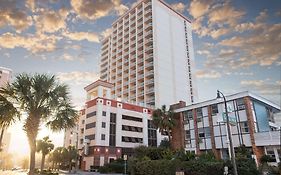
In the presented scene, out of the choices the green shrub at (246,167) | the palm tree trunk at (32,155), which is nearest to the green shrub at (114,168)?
the green shrub at (246,167)

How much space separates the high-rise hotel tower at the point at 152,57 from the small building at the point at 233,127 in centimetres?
3083

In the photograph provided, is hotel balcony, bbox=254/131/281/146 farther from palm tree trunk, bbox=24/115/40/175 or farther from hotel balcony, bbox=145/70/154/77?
hotel balcony, bbox=145/70/154/77

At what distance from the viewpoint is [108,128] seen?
194 ft

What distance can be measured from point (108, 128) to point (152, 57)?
32816 mm

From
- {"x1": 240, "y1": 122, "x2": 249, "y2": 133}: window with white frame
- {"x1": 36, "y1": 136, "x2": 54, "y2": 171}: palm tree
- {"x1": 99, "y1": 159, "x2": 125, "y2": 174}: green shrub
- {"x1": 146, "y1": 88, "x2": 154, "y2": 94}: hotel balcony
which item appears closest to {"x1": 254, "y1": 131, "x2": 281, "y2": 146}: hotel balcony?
{"x1": 240, "y1": 122, "x2": 249, "y2": 133}: window with white frame

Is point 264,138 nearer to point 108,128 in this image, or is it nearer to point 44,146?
point 108,128

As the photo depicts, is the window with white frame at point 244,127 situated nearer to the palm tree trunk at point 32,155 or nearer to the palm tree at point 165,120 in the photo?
the palm tree at point 165,120

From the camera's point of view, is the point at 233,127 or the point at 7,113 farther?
the point at 233,127

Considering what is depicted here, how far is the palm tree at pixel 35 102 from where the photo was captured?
18.8m

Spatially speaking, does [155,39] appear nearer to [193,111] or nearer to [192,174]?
[193,111]

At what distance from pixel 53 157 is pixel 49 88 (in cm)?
5340

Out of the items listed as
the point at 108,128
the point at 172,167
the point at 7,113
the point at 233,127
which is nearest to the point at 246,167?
the point at 172,167

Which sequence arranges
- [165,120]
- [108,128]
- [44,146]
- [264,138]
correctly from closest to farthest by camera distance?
1. [264,138]
2. [165,120]
3. [44,146]
4. [108,128]

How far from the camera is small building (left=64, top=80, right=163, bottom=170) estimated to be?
56.6 meters
